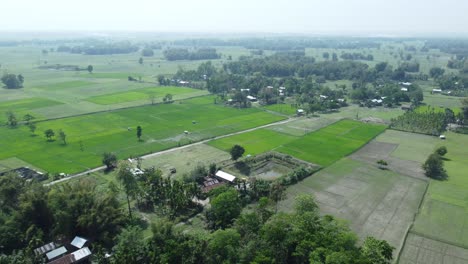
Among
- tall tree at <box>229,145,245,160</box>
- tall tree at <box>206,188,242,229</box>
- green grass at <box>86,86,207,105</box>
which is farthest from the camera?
green grass at <box>86,86,207,105</box>

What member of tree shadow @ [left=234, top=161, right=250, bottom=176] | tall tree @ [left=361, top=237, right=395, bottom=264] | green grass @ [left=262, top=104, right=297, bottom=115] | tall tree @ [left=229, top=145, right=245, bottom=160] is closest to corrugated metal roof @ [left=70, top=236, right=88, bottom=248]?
tree shadow @ [left=234, top=161, right=250, bottom=176]

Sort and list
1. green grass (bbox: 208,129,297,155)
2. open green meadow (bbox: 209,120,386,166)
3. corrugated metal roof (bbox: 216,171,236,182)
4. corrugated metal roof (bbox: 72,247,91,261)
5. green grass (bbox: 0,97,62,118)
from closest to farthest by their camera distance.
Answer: corrugated metal roof (bbox: 72,247,91,261)
corrugated metal roof (bbox: 216,171,236,182)
open green meadow (bbox: 209,120,386,166)
green grass (bbox: 208,129,297,155)
green grass (bbox: 0,97,62,118)

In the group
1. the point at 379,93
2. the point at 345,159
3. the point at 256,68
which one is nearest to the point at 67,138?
the point at 345,159

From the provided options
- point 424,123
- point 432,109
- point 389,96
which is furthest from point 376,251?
point 389,96

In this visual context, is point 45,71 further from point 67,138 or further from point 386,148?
point 386,148

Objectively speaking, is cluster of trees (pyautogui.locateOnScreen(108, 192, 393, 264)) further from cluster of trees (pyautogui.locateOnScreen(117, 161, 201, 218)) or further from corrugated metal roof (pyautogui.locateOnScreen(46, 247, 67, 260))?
cluster of trees (pyautogui.locateOnScreen(117, 161, 201, 218))

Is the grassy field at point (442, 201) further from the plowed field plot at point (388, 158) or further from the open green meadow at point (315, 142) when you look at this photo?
the open green meadow at point (315, 142)

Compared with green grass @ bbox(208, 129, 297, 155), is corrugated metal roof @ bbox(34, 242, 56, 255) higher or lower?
higher

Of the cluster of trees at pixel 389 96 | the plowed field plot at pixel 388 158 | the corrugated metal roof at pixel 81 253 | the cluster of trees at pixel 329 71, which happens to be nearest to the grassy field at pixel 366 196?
the plowed field plot at pixel 388 158
